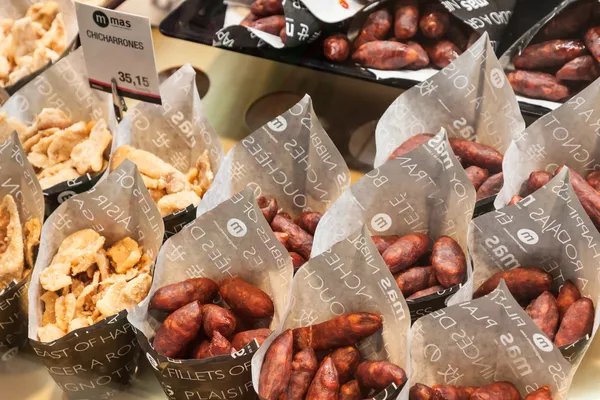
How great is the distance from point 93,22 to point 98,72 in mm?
122

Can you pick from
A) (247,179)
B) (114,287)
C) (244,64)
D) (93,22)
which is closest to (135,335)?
(114,287)

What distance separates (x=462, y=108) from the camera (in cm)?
158

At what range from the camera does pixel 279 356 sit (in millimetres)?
1115

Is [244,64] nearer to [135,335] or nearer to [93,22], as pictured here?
[93,22]

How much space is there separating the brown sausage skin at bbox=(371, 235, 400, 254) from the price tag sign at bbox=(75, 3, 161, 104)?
56 centimetres

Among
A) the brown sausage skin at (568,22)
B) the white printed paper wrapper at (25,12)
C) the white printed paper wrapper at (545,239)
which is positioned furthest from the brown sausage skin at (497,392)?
the white printed paper wrapper at (25,12)

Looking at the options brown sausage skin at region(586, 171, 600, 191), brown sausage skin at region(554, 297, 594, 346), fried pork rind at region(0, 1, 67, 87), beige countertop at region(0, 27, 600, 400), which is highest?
fried pork rind at region(0, 1, 67, 87)

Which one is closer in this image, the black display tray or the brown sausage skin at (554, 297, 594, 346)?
the brown sausage skin at (554, 297, 594, 346)

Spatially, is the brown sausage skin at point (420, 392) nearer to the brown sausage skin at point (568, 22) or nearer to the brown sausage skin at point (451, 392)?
the brown sausage skin at point (451, 392)

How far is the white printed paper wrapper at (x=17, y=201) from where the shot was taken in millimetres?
1346

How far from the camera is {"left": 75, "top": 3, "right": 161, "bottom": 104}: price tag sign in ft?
4.71

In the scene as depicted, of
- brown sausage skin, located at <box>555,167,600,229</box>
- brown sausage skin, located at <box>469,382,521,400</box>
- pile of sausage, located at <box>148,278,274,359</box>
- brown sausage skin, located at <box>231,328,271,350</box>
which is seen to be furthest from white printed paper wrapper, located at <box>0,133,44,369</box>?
brown sausage skin, located at <box>555,167,600,229</box>

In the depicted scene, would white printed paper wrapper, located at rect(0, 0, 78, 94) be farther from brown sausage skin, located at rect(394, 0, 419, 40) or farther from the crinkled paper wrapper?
the crinkled paper wrapper

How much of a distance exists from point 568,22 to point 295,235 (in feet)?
3.04
